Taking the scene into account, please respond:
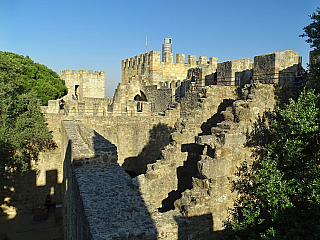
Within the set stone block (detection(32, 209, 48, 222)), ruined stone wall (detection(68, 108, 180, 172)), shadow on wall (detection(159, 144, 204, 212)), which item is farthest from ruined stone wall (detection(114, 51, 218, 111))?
shadow on wall (detection(159, 144, 204, 212))

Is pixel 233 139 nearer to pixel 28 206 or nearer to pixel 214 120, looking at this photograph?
pixel 214 120

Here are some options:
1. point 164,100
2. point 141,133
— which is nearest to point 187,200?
point 141,133

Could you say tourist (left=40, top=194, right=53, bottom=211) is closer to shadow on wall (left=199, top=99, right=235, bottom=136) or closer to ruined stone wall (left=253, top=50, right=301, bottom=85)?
shadow on wall (left=199, top=99, right=235, bottom=136)

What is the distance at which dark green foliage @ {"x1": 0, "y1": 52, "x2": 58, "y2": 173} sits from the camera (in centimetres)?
1045

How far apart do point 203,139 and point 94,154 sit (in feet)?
7.87

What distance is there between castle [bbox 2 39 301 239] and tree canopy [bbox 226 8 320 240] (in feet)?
1.69

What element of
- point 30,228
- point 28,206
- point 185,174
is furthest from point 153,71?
point 185,174

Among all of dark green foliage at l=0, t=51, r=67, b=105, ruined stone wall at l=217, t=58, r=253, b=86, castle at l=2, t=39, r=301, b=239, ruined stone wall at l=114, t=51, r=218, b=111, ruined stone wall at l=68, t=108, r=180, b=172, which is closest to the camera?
castle at l=2, t=39, r=301, b=239

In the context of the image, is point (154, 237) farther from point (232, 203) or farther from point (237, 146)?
point (237, 146)

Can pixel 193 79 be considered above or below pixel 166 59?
below

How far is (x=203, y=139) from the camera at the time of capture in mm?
5309

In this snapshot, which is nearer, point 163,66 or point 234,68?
point 234,68

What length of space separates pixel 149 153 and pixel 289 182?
893 centimetres

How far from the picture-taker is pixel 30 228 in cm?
Result: 1055
